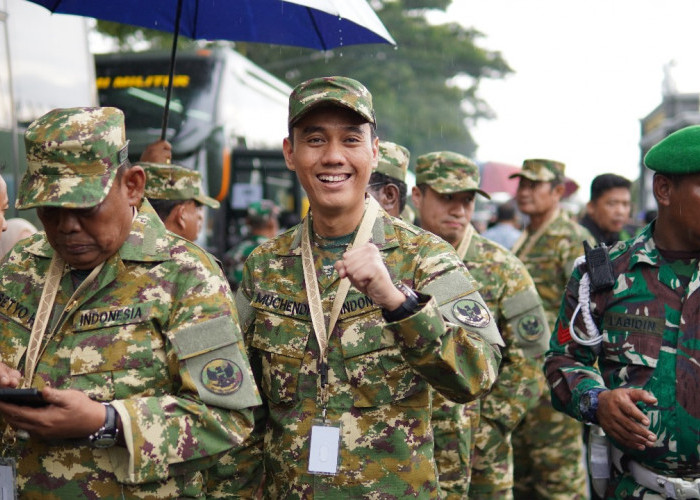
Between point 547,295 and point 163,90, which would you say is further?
point 163,90

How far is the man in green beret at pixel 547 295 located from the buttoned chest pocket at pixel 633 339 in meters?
1.66

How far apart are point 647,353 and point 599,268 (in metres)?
0.37

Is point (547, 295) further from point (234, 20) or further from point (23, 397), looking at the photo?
point (23, 397)

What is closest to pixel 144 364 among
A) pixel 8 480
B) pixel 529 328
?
pixel 8 480

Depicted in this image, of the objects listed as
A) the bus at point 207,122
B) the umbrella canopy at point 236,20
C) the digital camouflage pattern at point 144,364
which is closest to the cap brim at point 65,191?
the digital camouflage pattern at point 144,364

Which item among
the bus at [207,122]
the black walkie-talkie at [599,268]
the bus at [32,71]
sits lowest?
the black walkie-talkie at [599,268]

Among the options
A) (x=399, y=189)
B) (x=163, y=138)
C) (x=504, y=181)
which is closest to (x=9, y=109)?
(x=163, y=138)

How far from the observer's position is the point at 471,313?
2.74 meters

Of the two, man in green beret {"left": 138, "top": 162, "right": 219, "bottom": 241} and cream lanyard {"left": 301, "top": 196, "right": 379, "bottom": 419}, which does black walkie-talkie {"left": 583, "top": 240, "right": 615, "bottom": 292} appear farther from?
man in green beret {"left": 138, "top": 162, "right": 219, "bottom": 241}

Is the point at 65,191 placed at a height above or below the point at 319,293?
above

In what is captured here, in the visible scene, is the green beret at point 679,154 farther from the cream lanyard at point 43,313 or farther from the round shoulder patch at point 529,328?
the cream lanyard at point 43,313

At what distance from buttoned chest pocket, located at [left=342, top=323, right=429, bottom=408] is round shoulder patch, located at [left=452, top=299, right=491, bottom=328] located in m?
0.25

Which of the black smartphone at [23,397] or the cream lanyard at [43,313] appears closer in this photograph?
the black smartphone at [23,397]

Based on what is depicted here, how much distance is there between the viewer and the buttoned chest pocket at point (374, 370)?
280 cm
